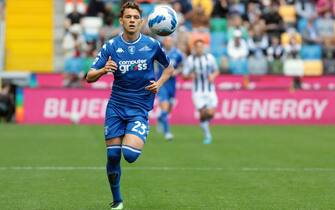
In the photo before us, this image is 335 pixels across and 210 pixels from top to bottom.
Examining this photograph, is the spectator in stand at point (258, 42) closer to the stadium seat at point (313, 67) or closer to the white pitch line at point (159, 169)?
the stadium seat at point (313, 67)

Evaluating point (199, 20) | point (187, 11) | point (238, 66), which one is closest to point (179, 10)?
point (187, 11)

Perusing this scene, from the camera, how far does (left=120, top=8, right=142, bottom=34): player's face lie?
991 cm

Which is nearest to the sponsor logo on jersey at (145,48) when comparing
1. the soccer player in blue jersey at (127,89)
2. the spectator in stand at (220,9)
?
the soccer player in blue jersey at (127,89)

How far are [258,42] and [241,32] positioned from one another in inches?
29.4

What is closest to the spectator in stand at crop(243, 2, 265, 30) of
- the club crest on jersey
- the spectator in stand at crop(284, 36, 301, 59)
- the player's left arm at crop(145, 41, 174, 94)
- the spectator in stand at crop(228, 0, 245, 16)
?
the spectator in stand at crop(228, 0, 245, 16)

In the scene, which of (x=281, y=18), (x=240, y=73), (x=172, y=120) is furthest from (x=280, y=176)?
(x=281, y=18)

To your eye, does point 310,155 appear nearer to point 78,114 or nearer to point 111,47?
point 111,47

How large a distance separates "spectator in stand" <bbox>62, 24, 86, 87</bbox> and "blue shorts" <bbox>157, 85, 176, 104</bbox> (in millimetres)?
6293

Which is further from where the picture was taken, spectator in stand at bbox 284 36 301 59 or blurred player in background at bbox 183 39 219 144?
spectator in stand at bbox 284 36 301 59

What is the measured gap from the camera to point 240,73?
2906 cm

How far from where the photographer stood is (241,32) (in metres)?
30.4

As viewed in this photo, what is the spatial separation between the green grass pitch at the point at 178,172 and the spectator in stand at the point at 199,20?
29.0 ft

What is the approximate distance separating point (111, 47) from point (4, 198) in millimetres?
2460

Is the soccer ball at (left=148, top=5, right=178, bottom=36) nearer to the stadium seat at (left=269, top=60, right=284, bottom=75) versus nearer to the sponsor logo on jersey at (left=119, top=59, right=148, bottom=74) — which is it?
the sponsor logo on jersey at (left=119, top=59, right=148, bottom=74)
